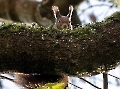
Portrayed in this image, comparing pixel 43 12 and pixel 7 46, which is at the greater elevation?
pixel 43 12

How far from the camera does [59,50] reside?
3.67 ft

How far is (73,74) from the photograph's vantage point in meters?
1.15

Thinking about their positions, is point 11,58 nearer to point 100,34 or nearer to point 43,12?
point 100,34

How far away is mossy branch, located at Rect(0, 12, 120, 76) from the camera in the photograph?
1.12m

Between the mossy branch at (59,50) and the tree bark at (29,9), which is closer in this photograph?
the mossy branch at (59,50)

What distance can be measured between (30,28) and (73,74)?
0.22m

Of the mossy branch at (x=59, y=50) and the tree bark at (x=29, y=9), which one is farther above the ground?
the tree bark at (x=29, y=9)

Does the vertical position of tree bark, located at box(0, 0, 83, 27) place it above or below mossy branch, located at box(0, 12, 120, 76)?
above

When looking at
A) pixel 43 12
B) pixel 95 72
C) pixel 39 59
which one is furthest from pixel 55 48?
pixel 43 12

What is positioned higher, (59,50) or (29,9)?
(29,9)

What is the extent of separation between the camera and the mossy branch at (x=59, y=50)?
112 centimetres

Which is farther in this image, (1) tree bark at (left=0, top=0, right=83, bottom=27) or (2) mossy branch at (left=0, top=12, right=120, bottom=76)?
(1) tree bark at (left=0, top=0, right=83, bottom=27)

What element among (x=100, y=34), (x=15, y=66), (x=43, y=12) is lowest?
(x=15, y=66)

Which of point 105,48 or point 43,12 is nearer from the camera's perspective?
point 105,48
